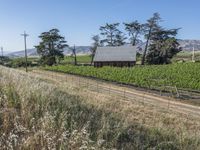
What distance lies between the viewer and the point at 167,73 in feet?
173

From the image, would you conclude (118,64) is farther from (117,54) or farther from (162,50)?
(162,50)

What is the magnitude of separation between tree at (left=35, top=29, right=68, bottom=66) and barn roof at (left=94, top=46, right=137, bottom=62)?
1931cm

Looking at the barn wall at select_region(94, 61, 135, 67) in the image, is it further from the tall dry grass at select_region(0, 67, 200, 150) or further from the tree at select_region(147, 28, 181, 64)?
the tall dry grass at select_region(0, 67, 200, 150)

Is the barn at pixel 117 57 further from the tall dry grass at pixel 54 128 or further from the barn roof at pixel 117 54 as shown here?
the tall dry grass at pixel 54 128

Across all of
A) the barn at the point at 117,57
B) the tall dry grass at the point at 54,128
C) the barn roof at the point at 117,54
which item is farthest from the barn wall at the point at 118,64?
the tall dry grass at the point at 54,128

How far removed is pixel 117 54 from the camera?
262ft

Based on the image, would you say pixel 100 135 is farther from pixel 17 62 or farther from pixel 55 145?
pixel 17 62

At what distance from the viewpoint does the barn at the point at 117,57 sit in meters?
77.4

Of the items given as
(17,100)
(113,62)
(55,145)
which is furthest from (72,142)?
(113,62)

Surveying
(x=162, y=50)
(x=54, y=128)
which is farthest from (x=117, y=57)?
(x=54, y=128)

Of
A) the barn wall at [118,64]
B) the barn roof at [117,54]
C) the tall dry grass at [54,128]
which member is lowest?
the barn wall at [118,64]

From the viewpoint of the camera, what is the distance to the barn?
77450 mm

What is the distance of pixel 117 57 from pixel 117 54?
4.50ft

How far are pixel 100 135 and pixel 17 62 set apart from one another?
9700cm
